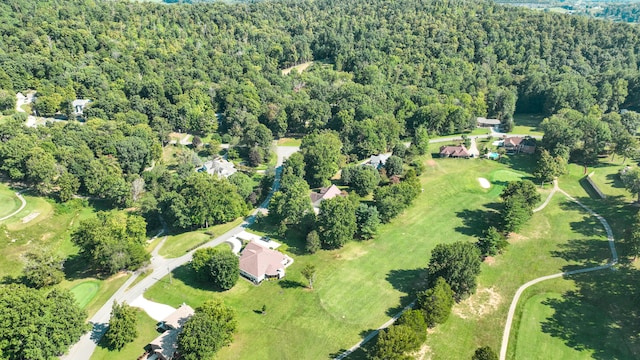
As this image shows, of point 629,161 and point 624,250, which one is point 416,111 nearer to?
point 629,161

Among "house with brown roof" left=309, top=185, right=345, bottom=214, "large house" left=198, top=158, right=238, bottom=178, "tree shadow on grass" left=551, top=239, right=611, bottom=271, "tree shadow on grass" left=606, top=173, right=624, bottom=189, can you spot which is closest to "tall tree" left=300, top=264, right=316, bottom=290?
"house with brown roof" left=309, top=185, right=345, bottom=214

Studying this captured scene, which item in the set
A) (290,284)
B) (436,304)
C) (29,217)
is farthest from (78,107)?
(436,304)

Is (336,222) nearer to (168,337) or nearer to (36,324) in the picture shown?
(168,337)

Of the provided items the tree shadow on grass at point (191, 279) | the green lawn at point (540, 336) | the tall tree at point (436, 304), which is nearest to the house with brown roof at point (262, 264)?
the tree shadow on grass at point (191, 279)

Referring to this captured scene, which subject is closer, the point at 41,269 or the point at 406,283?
the point at 41,269

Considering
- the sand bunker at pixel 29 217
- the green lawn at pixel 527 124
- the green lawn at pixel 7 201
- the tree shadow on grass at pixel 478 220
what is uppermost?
the green lawn at pixel 7 201

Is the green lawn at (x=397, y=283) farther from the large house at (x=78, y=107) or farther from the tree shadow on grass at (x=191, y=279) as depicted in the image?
the large house at (x=78, y=107)
